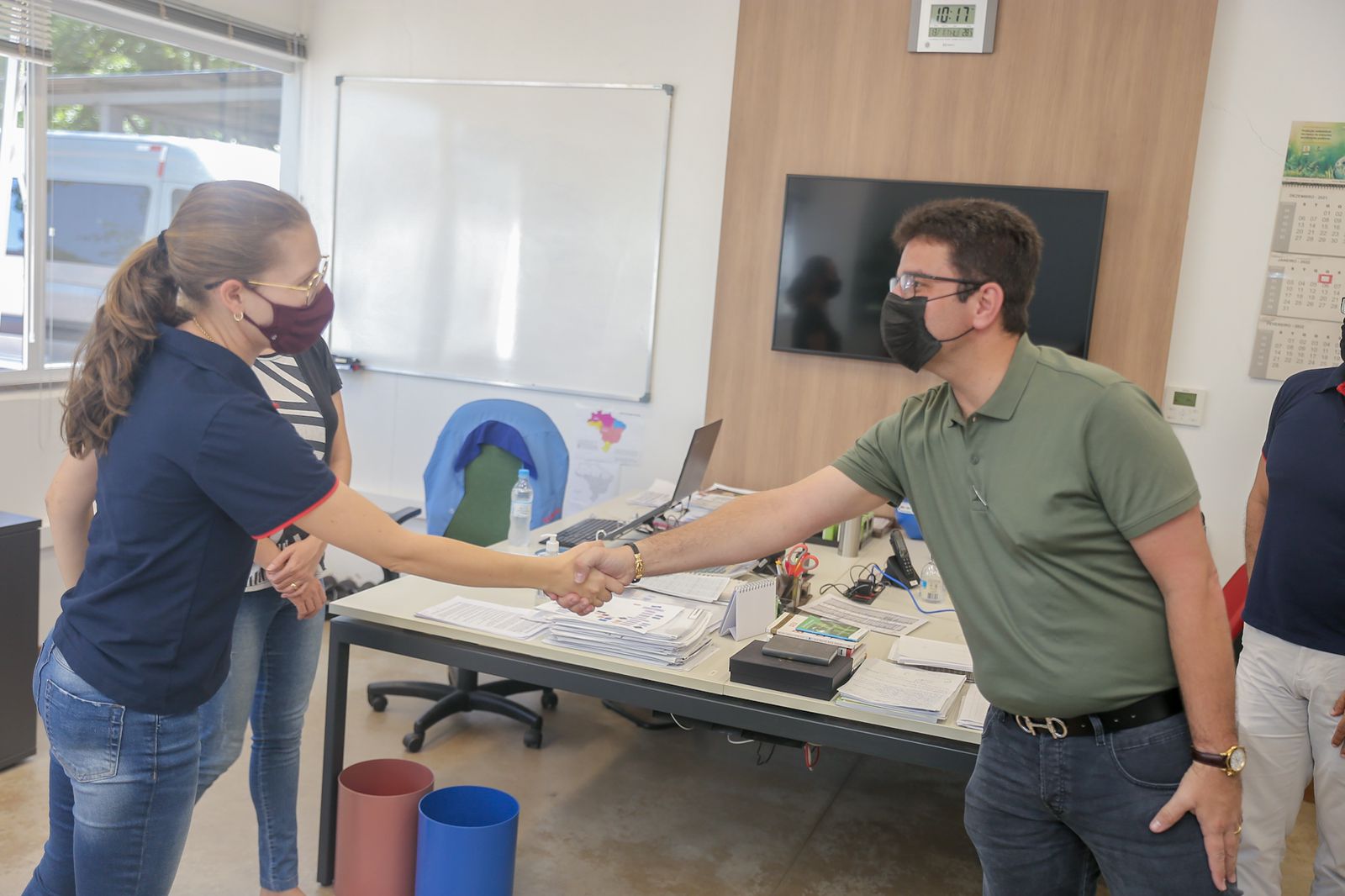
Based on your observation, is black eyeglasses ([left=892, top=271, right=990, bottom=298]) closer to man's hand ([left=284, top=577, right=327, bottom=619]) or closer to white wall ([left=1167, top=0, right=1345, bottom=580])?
man's hand ([left=284, top=577, right=327, bottom=619])

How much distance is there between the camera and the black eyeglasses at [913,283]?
174 centimetres

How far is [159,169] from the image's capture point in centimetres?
487

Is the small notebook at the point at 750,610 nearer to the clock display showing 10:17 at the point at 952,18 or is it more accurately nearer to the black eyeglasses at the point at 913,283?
the black eyeglasses at the point at 913,283

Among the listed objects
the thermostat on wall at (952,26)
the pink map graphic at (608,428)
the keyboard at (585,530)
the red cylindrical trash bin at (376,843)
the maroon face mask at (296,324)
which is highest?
the thermostat on wall at (952,26)

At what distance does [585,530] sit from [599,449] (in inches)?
57.2

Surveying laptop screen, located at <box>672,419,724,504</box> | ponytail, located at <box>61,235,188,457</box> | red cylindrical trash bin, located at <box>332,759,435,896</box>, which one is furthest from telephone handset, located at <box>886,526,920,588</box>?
ponytail, located at <box>61,235,188,457</box>

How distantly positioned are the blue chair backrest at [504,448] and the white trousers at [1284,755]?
2258 millimetres

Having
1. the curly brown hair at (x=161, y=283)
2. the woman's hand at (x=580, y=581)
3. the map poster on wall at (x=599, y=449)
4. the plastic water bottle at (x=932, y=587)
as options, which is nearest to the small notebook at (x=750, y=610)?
the woman's hand at (x=580, y=581)

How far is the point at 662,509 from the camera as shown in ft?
13.3

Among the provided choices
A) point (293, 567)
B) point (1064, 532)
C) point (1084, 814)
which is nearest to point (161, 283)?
point (293, 567)

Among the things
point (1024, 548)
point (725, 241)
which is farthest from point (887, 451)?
point (725, 241)

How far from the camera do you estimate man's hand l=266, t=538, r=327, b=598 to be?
7.37 ft

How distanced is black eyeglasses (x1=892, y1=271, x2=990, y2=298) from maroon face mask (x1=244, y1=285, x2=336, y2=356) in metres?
0.96

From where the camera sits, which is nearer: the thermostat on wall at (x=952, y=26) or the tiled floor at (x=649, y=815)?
the tiled floor at (x=649, y=815)
